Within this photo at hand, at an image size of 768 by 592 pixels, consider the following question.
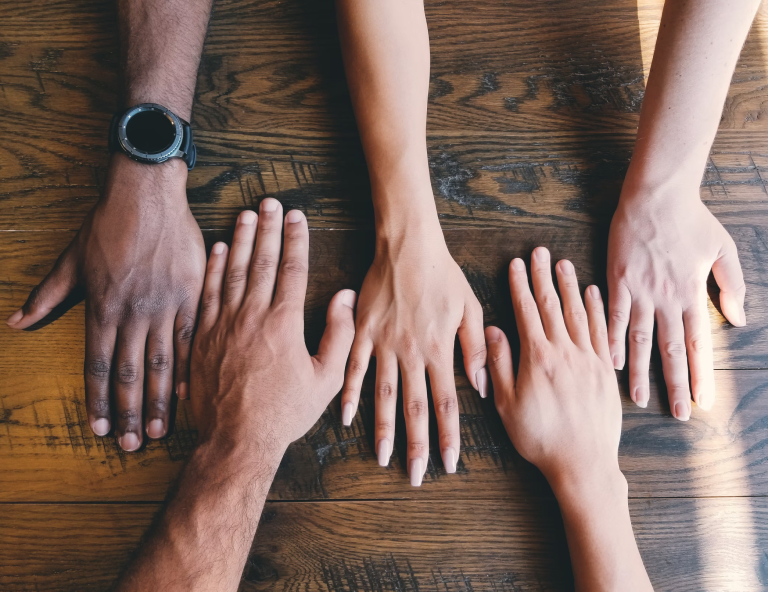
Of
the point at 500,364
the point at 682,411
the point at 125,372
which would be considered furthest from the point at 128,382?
the point at 682,411

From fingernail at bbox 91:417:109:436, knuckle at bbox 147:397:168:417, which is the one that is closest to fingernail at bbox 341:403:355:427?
knuckle at bbox 147:397:168:417

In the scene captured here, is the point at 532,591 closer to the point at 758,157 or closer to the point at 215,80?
the point at 758,157

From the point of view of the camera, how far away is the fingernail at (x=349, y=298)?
0.96 metres

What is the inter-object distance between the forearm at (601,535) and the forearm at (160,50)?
3.46 feet

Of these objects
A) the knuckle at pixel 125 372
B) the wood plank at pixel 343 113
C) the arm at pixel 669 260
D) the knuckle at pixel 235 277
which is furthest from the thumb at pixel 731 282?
the knuckle at pixel 125 372

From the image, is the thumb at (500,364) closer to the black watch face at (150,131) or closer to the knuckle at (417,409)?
the knuckle at (417,409)

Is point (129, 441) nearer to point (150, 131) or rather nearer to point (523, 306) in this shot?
point (150, 131)

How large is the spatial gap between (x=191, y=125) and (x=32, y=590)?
926mm

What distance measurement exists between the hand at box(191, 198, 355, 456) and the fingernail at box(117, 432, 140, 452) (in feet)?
0.37

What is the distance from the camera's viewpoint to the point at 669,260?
94 centimetres

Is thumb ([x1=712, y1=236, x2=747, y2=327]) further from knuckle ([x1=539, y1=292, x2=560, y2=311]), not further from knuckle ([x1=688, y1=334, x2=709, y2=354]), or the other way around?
knuckle ([x1=539, y1=292, x2=560, y2=311])

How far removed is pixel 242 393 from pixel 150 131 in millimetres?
540

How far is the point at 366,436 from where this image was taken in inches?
36.8

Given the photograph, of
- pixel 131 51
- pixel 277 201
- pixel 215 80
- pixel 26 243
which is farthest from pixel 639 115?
pixel 26 243
